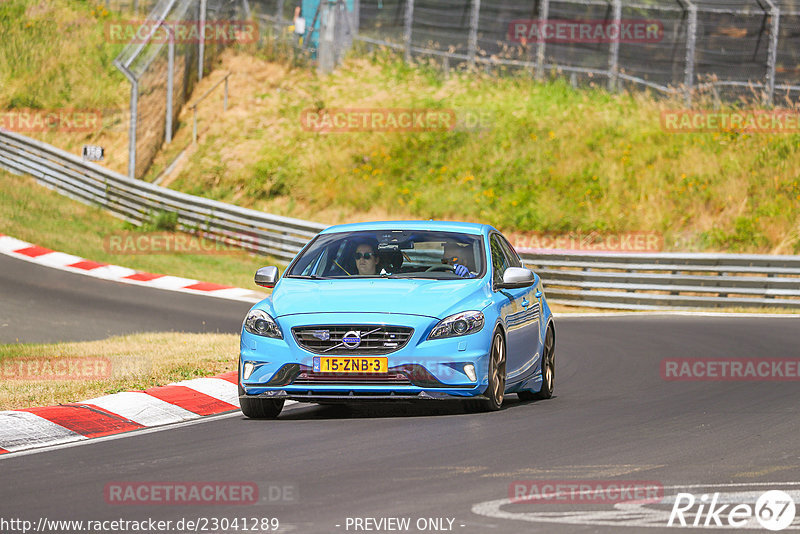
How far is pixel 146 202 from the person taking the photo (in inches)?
1267

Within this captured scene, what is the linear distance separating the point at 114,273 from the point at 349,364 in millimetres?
17624

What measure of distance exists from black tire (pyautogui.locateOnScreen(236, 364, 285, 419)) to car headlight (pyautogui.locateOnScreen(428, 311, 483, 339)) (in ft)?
4.85

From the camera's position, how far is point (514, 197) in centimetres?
3222

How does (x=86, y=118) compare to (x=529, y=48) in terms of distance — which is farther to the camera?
(x=86, y=118)

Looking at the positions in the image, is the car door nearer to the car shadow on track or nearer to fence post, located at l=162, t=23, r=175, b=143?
the car shadow on track

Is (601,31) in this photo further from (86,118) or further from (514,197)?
(86,118)

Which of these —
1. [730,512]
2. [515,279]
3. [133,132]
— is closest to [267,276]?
[515,279]

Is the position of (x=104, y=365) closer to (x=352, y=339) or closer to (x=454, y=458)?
(x=352, y=339)

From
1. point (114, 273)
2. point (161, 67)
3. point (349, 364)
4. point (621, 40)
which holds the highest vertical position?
point (621, 40)

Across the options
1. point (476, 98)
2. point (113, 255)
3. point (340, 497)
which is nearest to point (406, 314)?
point (340, 497)

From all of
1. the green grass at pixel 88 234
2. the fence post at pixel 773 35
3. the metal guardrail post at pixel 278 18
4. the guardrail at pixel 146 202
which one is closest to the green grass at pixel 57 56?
the guardrail at pixel 146 202

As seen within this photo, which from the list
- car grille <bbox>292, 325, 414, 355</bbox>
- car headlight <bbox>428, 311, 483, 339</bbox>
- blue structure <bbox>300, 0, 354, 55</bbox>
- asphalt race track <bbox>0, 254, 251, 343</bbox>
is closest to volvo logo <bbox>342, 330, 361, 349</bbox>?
car grille <bbox>292, 325, 414, 355</bbox>

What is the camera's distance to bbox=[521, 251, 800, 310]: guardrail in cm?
2464

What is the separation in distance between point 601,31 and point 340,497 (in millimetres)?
27393
